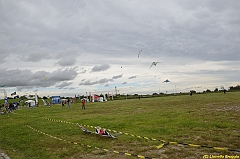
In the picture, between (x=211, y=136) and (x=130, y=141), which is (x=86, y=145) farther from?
(x=211, y=136)

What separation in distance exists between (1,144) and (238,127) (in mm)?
→ 12464

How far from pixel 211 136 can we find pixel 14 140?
1018 cm

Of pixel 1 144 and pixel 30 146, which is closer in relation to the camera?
pixel 30 146

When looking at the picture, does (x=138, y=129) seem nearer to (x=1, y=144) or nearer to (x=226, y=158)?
(x=226, y=158)

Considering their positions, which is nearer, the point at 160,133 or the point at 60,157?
the point at 60,157

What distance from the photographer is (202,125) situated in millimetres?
13164

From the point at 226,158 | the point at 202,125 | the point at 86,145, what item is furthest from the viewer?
the point at 202,125

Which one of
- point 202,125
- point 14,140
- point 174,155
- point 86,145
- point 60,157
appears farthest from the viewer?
point 202,125

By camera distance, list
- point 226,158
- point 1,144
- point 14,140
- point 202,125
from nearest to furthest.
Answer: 1. point 226,158
2. point 1,144
3. point 14,140
4. point 202,125

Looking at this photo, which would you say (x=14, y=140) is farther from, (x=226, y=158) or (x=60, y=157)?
(x=226, y=158)

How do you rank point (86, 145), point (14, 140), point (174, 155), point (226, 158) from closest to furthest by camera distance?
point (226, 158), point (174, 155), point (86, 145), point (14, 140)

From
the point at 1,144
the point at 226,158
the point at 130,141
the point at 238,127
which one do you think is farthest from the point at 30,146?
the point at 238,127

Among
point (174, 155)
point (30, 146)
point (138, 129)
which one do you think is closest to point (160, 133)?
point (138, 129)

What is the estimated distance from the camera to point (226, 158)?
711 centimetres
